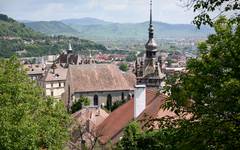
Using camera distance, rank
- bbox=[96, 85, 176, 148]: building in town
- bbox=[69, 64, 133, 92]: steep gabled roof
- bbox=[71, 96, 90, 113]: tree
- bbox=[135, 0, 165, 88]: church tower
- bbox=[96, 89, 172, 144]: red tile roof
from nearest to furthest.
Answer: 1. bbox=[96, 85, 176, 148]: building in town
2. bbox=[96, 89, 172, 144]: red tile roof
3. bbox=[135, 0, 165, 88]: church tower
4. bbox=[71, 96, 90, 113]: tree
5. bbox=[69, 64, 133, 92]: steep gabled roof

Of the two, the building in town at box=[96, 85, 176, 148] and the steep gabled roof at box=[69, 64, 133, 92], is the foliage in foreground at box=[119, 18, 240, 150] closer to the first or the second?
the building in town at box=[96, 85, 176, 148]

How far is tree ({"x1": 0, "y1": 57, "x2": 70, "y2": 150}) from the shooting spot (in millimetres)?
20672

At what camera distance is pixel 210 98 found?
9.84 meters

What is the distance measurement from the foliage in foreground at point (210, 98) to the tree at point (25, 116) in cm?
1086

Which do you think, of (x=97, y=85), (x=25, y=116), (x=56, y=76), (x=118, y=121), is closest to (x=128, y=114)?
(x=118, y=121)

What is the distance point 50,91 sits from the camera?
96.3m

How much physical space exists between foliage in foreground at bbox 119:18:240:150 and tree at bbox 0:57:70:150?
428 inches

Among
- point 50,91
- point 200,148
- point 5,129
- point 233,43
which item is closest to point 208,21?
point 233,43

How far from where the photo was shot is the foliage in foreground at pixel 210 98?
8648 mm

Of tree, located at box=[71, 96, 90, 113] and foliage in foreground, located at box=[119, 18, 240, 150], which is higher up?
foliage in foreground, located at box=[119, 18, 240, 150]

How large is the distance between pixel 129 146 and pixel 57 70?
76.6 m

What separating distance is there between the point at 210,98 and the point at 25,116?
43.3ft

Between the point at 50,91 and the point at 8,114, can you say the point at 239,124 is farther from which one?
the point at 50,91

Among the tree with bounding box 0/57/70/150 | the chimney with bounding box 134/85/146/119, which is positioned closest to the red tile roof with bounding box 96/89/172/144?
the chimney with bounding box 134/85/146/119
